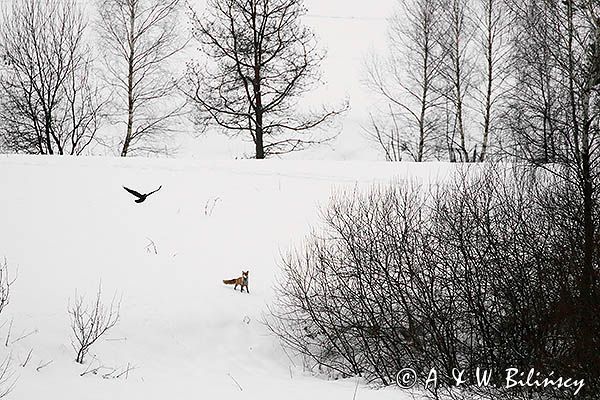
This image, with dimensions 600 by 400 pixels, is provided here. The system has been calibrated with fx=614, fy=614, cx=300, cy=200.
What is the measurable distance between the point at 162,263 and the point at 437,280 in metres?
6.25

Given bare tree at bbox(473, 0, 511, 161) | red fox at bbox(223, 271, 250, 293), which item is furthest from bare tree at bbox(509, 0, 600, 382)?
bare tree at bbox(473, 0, 511, 161)

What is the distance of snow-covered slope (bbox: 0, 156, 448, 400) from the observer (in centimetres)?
1083

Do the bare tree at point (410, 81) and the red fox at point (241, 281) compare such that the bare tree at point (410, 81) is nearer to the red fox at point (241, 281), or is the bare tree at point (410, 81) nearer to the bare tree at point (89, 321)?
the red fox at point (241, 281)

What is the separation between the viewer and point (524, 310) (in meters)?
12.5

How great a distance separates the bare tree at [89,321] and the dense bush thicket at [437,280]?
10.9ft

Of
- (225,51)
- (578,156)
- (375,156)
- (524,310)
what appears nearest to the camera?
(578,156)

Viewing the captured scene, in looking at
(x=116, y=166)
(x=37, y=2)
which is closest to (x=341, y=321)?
(x=116, y=166)

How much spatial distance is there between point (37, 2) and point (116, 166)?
8973mm

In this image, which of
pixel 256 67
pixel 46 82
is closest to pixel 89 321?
pixel 256 67

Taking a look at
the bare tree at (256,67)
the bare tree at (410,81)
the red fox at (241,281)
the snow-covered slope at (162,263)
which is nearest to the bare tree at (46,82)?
the snow-covered slope at (162,263)

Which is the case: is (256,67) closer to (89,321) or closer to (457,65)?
(457,65)

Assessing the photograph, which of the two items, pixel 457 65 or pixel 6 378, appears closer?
pixel 6 378

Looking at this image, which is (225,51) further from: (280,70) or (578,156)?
(578,156)

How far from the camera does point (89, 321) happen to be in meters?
11.7
